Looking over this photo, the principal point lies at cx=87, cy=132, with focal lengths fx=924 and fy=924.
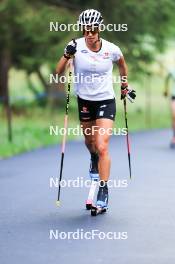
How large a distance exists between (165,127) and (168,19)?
122 inches

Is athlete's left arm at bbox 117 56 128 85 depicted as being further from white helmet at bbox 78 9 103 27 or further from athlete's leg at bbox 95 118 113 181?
white helmet at bbox 78 9 103 27

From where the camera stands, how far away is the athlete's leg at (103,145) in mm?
9828

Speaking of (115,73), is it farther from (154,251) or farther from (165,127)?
(154,251)

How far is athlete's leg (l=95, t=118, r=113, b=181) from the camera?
9.83 metres

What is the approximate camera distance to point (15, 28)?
87.0ft

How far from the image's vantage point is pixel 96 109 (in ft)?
33.0

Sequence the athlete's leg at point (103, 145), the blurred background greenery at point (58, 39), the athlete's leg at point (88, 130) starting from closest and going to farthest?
the athlete's leg at point (103, 145), the athlete's leg at point (88, 130), the blurred background greenery at point (58, 39)

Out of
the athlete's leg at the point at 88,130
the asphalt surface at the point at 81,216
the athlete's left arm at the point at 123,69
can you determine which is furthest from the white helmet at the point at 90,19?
the asphalt surface at the point at 81,216

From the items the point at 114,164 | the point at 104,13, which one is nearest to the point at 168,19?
the point at 104,13

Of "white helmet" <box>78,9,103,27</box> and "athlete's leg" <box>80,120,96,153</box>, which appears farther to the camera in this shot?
"athlete's leg" <box>80,120,96,153</box>

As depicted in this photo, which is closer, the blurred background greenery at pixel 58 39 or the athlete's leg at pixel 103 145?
the athlete's leg at pixel 103 145

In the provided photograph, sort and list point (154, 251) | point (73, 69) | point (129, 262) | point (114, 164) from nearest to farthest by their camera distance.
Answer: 1. point (129, 262)
2. point (154, 251)
3. point (73, 69)
4. point (114, 164)

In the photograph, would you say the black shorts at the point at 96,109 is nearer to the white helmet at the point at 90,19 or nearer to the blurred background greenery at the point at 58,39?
the white helmet at the point at 90,19

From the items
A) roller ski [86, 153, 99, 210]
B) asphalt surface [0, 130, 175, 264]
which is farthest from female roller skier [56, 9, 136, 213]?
asphalt surface [0, 130, 175, 264]
